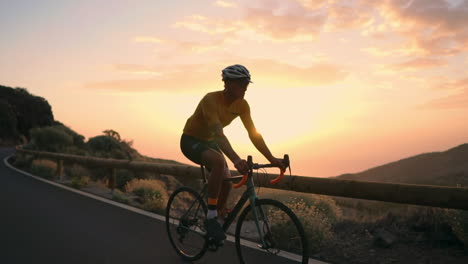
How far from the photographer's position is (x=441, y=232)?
6.24 m

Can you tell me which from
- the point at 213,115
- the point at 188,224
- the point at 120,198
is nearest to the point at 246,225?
the point at 188,224

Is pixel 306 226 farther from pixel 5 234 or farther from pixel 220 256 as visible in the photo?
pixel 5 234

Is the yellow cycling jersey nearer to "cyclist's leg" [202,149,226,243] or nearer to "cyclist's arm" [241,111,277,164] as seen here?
"cyclist's arm" [241,111,277,164]

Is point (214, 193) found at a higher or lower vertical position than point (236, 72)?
lower

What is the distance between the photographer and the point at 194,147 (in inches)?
224

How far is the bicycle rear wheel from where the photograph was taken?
5867mm

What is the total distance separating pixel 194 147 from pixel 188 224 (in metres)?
1.09

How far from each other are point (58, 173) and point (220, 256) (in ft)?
45.2

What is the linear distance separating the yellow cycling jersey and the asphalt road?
148 cm

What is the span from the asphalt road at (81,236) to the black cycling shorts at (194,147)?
1.30 meters

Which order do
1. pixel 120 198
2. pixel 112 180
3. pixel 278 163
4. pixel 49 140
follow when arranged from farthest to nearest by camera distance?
pixel 49 140
pixel 112 180
pixel 120 198
pixel 278 163

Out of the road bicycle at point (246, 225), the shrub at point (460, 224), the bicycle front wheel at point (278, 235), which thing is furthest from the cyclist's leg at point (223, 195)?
the shrub at point (460, 224)

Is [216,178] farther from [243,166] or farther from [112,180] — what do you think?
[112,180]

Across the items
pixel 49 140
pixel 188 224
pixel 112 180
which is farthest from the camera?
pixel 49 140
